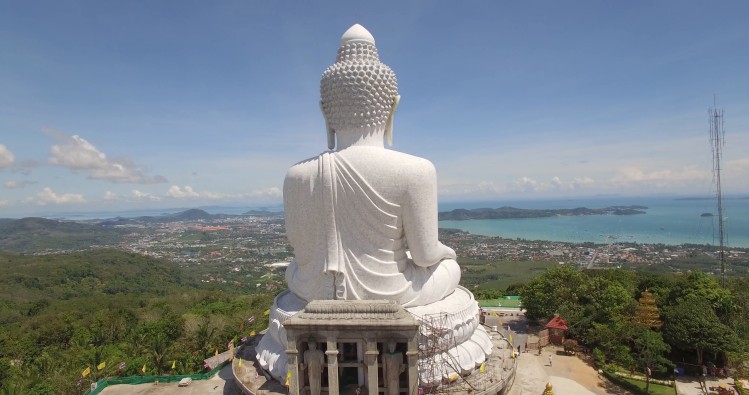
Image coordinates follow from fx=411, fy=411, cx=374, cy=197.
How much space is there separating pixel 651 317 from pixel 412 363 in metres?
12.4

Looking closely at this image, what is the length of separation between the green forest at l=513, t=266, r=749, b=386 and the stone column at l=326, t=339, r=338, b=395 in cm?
1040

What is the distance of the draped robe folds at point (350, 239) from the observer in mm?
11469

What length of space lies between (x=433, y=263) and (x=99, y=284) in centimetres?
6326

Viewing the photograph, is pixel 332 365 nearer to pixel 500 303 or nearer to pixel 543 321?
pixel 543 321

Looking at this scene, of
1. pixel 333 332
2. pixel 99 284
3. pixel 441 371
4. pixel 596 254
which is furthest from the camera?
pixel 596 254

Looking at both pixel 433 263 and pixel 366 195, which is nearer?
pixel 366 195

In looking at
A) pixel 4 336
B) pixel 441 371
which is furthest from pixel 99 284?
pixel 441 371

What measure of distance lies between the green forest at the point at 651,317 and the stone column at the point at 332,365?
34.1 ft

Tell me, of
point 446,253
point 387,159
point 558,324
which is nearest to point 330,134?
point 387,159

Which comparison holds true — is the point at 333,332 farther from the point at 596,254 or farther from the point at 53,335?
the point at 596,254

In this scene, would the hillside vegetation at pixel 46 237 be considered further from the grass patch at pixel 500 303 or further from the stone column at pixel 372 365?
the stone column at pixel 372 365

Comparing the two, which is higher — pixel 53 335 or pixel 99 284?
pixel 53 335

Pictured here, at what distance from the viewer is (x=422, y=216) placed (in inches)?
463

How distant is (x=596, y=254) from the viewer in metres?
91.1
